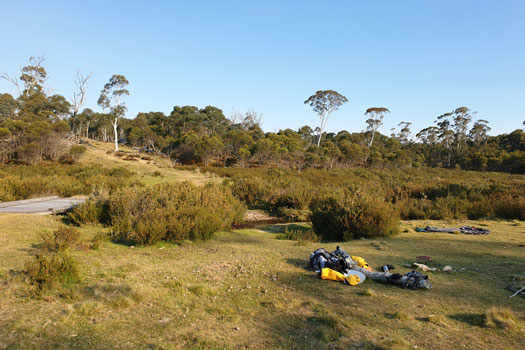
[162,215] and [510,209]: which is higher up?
[510,209]

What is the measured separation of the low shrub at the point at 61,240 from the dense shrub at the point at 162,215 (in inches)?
38.5

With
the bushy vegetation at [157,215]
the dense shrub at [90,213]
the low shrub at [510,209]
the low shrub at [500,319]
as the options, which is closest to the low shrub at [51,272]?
the bushy vegetation at [157,215]

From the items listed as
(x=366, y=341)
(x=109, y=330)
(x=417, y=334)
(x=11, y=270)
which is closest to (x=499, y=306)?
(x=417, y=334)

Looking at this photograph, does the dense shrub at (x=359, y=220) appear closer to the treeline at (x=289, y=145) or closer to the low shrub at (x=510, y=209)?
the low shrub at (x=510, y=209)

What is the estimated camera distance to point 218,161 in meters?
43.4

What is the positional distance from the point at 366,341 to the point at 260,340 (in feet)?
3.61

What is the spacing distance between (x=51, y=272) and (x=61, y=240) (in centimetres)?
169

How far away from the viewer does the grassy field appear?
2.96 meters

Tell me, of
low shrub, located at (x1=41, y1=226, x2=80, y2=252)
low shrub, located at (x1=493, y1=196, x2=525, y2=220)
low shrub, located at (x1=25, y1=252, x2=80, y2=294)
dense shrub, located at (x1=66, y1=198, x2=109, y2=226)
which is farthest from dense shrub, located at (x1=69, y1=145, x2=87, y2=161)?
low shrub, located at (x1=493, y1=196, x2=525, y2=220)

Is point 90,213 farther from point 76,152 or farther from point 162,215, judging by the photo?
point 76,152

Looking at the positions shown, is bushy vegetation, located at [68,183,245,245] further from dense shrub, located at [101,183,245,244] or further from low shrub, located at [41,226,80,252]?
low shrub, located at [41,226,80,252]

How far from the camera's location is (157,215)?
22.8 ft

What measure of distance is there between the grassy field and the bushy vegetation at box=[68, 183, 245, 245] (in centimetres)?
50

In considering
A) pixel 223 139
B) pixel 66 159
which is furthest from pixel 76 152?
pixel 223 139
